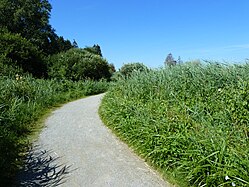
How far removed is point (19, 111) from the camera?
29.1 ft

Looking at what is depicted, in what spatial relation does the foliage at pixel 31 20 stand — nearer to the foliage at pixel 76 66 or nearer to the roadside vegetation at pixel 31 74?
the roadside vegetation at pixel 31 74

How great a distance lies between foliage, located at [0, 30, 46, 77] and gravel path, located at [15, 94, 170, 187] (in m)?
14.9

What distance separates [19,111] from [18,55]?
51.3 ft

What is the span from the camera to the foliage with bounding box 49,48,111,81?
25.8 metres

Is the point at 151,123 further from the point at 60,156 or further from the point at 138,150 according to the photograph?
the point at 60,156

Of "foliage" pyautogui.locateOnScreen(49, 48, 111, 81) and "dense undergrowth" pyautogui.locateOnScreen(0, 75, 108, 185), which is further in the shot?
"foliage" pyautogui.locateOnScreen(49, 48, 111, 81)

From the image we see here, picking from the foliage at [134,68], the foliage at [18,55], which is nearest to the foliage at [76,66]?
the foliage at [18,55]

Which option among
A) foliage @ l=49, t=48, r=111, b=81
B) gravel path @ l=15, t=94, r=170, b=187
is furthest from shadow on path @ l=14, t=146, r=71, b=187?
foliage @ l=49, t=48, r=111, b=81

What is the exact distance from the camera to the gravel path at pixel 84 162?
4.84 meters

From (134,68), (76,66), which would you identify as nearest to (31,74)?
(76,66)

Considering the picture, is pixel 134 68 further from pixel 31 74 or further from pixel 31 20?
pixel 31 20

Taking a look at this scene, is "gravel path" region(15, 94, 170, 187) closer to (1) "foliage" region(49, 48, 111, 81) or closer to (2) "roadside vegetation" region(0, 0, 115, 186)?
(2) "roadside vegetation" region(0, 0, 115, 186)

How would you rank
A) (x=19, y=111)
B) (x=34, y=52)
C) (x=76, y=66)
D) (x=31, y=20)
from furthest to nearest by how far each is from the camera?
(x=31, y=20), (x=76, y=66), (x=34, y=52), (x=19, y=111)

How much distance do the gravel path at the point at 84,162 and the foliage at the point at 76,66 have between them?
691 inches
